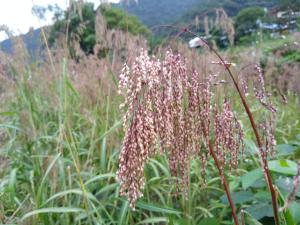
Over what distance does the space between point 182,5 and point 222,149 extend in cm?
1563

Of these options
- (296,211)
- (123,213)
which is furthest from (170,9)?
(296,211)

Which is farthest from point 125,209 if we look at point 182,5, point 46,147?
point 182,5

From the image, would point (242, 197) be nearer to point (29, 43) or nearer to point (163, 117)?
point (163, 117)

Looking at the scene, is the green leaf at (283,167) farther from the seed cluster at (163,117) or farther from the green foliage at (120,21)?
the green foliage at (120,21)

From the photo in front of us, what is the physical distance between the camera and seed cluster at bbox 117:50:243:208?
119 centimetres

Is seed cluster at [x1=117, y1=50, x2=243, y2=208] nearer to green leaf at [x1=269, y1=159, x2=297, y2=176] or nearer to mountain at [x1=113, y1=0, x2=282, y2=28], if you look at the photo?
green leaf at [x1=269, y1=159, x2=297, y2=176]

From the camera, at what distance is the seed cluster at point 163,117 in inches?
46.7

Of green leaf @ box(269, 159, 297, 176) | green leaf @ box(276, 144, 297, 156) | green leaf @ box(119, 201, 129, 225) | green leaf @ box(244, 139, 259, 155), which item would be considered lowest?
green leaf @ box(119, 201, 129, 225)

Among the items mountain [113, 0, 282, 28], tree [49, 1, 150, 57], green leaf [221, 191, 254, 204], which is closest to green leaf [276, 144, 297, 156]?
green leaf [221, 191, 254, 204]

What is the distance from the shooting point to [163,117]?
1.27 m

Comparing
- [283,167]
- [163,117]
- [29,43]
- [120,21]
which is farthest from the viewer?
[120,21]

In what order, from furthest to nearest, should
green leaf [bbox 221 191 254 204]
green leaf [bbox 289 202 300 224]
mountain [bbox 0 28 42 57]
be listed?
mountain [bbox 0 28 42 57] → green leaf [bbox 221 191 254 204] → green leaf [bbox 289 202 300 224]

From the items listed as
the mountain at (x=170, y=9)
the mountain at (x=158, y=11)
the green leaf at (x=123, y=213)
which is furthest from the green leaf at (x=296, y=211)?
the mountain at (x=158, y=11)

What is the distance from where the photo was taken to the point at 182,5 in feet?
54.1
